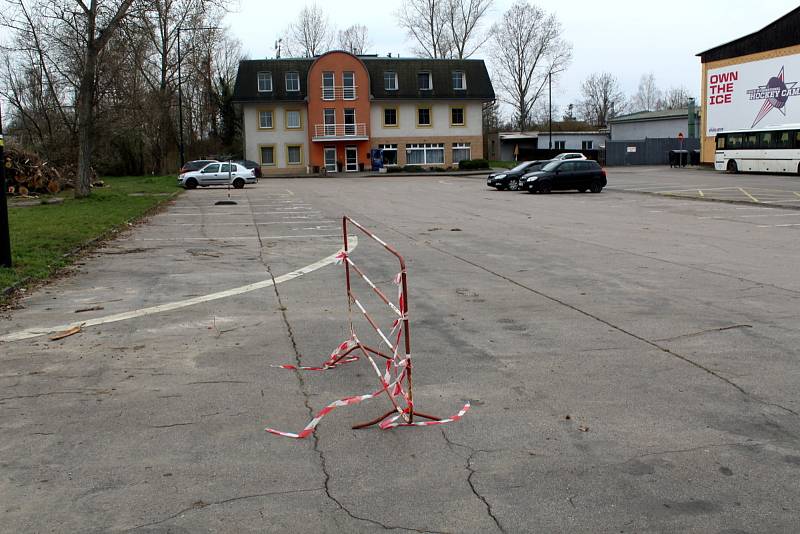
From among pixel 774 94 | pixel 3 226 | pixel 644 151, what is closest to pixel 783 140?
pixel 774 94

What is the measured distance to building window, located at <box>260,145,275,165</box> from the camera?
72606mm

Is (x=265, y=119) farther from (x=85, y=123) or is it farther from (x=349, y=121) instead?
(x=85, y=123)

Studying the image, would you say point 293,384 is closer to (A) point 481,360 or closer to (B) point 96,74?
(A) point 481,360

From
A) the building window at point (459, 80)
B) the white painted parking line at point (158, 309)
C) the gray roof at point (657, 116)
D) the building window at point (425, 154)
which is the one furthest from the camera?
the gray roof at point (657, 116)

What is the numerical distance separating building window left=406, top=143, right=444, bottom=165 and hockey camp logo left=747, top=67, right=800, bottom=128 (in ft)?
91.4

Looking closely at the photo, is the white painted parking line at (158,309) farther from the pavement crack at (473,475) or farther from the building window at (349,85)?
the building window at (349,85)

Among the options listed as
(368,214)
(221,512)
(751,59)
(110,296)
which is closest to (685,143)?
(751,59)

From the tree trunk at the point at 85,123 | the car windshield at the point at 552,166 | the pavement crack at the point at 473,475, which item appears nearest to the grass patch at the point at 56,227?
the tree trunk at the point at 85,123

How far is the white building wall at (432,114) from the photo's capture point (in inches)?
2904

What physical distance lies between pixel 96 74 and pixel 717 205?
2398 centimetres

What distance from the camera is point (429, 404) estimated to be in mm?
5941

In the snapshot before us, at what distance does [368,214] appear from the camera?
25.9 m

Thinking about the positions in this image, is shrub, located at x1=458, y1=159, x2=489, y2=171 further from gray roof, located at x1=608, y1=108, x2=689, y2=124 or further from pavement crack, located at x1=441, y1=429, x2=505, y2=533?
pavement crack, located at x1=441, y1=429, x2=505, y2=533

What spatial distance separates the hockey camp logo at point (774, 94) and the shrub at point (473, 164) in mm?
20653
